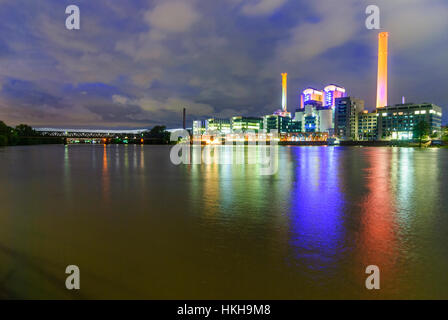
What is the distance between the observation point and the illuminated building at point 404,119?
581ft

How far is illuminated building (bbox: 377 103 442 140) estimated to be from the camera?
17712cm

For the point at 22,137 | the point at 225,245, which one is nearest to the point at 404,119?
the point at 225,245

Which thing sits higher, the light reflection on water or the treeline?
the treeline

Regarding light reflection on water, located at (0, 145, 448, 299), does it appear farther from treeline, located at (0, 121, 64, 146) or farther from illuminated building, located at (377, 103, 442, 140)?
illuminated building, located at (377, 103, 442, 140)

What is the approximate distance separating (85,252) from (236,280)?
3435 millimetres

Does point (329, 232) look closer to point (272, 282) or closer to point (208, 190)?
point (272, 282)

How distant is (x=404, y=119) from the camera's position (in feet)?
600

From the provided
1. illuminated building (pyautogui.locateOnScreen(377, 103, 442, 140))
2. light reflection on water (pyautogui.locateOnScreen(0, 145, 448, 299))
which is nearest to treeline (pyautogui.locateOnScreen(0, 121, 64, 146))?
light reflection on water (pyautogui.locateOnScreen(0, 145, 448, 299))

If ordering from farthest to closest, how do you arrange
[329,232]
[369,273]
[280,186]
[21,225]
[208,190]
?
[280,186] < [208,190] < [21,225] < [329,232] < [369,273]

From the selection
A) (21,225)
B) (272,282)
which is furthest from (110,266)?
(21,225)

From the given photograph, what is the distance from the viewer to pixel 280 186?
51.1 ft

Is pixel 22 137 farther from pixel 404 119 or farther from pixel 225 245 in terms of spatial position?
pixel 404 119

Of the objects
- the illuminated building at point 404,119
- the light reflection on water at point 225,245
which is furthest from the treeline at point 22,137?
the illuminated building at point 404,119
